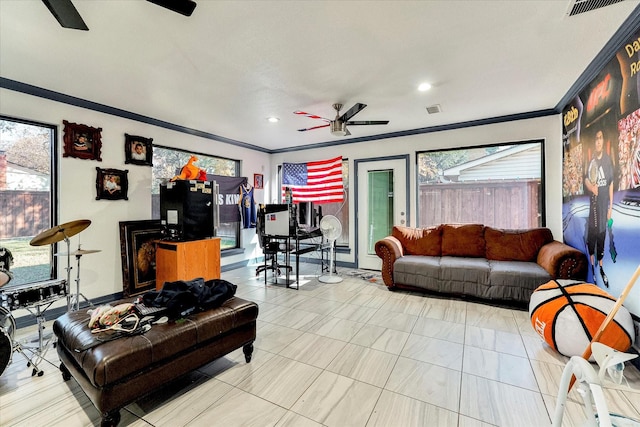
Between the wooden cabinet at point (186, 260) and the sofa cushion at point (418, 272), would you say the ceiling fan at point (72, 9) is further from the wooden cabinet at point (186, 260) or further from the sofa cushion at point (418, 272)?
the sofa cushion at point (418, 272)

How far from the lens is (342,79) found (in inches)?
118

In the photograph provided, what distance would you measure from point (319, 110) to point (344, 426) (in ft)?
11.5

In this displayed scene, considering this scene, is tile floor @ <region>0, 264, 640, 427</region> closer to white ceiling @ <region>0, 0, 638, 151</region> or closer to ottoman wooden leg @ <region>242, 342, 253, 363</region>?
ottoman wooden leg @ <region>242, 342, 253, 363</region>

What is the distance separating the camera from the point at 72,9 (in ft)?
5.01

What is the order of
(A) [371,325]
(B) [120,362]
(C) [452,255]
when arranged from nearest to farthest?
(B) [120,362], (A) [371,325], (C) [452,255]

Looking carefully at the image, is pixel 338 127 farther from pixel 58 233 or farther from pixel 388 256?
pixel 58 233

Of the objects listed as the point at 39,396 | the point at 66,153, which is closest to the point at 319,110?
the point at 66,153

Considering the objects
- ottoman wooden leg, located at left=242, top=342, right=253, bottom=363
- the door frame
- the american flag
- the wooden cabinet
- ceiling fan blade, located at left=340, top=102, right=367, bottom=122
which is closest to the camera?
ottoman wooden leg, located at left=242, top=342, right=253, bottom=363

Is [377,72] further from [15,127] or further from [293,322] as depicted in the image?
[15,127]

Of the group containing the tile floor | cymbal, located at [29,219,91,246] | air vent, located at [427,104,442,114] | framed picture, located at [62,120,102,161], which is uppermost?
air vent, located at [427,104,442,114]

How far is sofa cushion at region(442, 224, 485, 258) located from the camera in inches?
170

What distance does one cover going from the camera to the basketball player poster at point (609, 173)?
2.22m

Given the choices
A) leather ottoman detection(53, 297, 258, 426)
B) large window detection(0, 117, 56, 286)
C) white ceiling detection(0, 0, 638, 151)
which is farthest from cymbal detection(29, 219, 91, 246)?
white ceiling detection(0, 0, 638, 151)

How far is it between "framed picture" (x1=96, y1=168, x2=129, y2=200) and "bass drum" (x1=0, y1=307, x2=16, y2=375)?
6.81 ft
